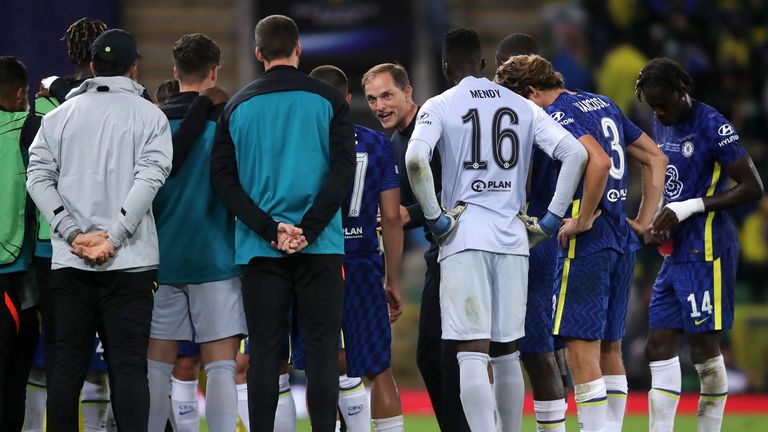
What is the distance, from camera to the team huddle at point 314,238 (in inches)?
223

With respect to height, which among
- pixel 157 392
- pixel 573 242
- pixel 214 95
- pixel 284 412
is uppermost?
pixel 214 95

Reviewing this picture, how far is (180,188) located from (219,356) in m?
0.87

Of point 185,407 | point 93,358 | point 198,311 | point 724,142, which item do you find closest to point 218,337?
point 198,311

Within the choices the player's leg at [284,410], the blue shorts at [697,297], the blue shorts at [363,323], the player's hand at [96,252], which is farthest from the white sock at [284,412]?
the blue shorts at [697,297]

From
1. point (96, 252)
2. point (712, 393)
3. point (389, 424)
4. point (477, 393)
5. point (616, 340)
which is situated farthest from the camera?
point (712, 393)

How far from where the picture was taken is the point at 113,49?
5.82 m

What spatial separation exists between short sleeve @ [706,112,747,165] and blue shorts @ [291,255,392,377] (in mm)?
2258

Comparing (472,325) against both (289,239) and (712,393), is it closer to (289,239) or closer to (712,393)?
(289,239)

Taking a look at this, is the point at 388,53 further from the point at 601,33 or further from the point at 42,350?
the point at 42,350

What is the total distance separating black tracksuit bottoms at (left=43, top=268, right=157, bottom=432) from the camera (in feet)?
18.4

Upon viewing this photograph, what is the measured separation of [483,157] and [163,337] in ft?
6.12

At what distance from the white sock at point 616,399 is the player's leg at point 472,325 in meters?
1.01

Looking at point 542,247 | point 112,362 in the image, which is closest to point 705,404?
point 542,247

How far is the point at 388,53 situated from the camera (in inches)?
634
